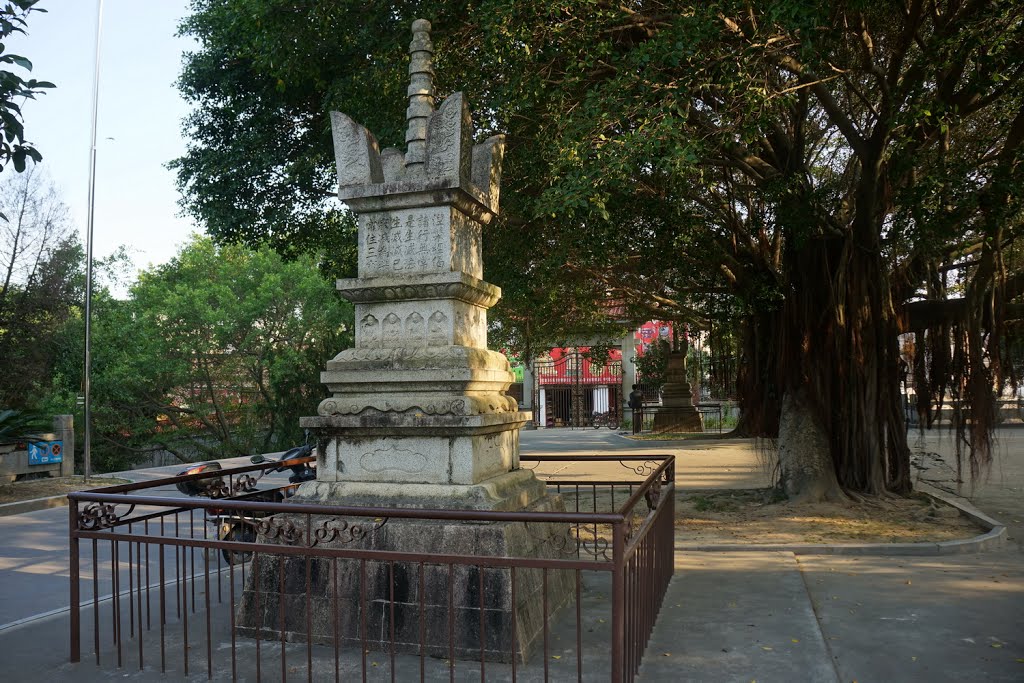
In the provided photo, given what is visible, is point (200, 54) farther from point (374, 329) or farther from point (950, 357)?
point (950, 357)

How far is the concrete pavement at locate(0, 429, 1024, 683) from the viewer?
4.73 metres

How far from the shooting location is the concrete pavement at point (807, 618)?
4734 mm

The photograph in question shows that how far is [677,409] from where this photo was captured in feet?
97.6

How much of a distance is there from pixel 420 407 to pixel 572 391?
38.7 m

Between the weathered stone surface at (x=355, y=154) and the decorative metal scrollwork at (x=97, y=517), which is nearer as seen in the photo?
the decorative metal scrollwork at (x=97, y=517)

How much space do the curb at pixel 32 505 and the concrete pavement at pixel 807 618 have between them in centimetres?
321

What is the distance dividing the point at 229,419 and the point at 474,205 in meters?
30.3

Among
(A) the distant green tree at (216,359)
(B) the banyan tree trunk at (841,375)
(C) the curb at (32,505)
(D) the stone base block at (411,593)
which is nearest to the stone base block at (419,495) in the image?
(D) the stone base block at (411,593)

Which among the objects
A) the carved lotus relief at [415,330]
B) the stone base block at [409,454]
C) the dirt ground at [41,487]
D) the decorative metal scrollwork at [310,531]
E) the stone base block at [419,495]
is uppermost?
the carved lotus relief at [415,330]

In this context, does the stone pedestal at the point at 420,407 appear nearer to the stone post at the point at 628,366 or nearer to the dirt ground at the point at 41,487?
the dirt ground at the point at 41,487

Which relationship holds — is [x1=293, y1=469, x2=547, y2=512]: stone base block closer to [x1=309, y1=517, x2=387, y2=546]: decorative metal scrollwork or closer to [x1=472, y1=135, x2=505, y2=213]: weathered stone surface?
[x1=309, y1=517, x2=387, y2=546]: decorative metal scrollwork

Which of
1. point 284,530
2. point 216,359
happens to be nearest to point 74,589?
point 284,530

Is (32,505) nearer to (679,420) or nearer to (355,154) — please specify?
(355,154)

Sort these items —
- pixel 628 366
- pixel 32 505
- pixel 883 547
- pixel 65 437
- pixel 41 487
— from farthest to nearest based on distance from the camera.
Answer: pixel 628 366, pixel 65 437, pixel 41 487, pixel 32 505, pixel 883 547
